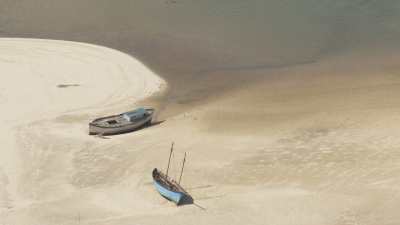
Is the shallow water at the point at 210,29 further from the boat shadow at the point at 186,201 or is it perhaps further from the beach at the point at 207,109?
the boat shadow at the point at 186,201

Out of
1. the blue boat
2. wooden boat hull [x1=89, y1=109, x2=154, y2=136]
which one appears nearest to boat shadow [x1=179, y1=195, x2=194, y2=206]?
the blue boat

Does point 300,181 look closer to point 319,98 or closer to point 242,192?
point 242,192

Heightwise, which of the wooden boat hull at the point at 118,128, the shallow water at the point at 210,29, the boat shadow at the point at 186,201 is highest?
the shallow water at the point at 210,29

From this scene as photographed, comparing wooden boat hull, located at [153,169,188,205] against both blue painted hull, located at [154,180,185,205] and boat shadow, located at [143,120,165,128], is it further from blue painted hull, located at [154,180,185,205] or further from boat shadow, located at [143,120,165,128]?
boat shadow, located at [143,120,165,128]

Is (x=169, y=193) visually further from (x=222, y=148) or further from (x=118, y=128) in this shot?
(x=118, y=128)

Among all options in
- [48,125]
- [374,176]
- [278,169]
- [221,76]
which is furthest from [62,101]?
[374,176]

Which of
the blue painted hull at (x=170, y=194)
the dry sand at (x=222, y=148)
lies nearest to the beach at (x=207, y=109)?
the dry sand at (x=222, y=148)

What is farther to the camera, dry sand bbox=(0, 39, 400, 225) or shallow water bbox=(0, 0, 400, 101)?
shallow water bbox=(0, 0, 400, 101)
